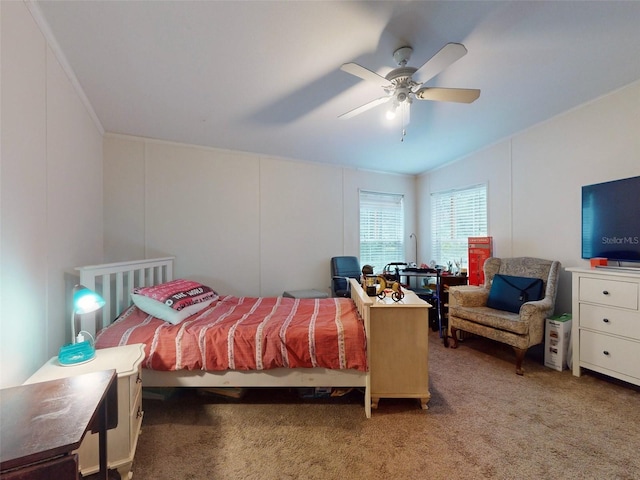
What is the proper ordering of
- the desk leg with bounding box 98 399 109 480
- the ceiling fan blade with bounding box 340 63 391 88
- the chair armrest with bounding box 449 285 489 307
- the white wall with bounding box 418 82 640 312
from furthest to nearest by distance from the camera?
the chair armrest with bounding box 449 285 489 307
the white wall with bounding box 418 82 640 312
the ceiling fan blade with bounding box 340 63 391 88
the desk leg with bounding box 98 399 109 480

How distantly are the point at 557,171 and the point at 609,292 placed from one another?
1.36m

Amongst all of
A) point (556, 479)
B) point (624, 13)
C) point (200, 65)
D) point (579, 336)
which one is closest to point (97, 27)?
point (200, 65)

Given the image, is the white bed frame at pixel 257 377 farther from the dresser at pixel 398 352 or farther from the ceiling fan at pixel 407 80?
the ceiling fan at pixel 407 80

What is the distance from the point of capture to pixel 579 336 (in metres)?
2.41

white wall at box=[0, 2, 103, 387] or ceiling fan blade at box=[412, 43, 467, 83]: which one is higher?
ceiling fan blade at box=[412, 43, 467, 83]

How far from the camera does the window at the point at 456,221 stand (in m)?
3.88

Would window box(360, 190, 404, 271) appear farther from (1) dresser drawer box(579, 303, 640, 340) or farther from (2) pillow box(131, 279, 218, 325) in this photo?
(2) pillow box(131, 279, 218, 325)

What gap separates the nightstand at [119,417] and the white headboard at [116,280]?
452 mm

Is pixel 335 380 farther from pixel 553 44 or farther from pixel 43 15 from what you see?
pixel 43 15

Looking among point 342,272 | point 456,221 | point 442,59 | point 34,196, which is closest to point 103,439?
point 34,196

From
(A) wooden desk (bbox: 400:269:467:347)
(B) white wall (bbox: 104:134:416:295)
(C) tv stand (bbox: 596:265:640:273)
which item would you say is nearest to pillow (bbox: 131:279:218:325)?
(B) white wall (bbox: 104:134:416:295)

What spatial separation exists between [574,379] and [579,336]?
1.24 feet

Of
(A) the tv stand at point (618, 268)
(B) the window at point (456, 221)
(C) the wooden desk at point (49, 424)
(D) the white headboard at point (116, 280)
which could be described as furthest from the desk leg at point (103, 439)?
(B) the window at point (456, 221)

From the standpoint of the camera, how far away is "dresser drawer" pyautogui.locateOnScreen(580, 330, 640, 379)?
209 centimetres
